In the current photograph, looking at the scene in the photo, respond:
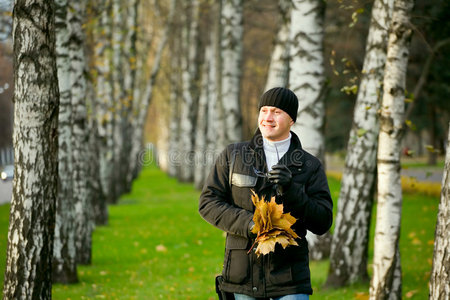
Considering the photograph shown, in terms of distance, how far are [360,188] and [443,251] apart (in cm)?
431

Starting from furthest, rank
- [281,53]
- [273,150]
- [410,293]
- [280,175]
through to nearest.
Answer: [281,53] < [410,293] < [273,150] < [280,175]

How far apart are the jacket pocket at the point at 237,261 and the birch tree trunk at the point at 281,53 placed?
8.90 m

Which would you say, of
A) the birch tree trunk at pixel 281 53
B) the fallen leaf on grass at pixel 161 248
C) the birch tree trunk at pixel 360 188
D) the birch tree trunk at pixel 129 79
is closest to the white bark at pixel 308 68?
the birch tree trunk at pixel 360 188

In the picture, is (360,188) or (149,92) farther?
(149,92)

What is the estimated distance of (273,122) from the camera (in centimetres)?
404

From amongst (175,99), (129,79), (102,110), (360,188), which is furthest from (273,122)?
(175,99)

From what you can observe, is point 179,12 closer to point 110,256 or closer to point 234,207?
point 110,256

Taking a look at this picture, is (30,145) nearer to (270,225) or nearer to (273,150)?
(273,150)

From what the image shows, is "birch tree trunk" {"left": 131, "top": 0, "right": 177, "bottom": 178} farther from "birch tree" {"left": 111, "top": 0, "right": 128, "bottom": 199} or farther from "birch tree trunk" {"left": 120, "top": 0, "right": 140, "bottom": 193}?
"birch tree" {"left": 111, "top": 0, "right": 128, "bottom": 199}

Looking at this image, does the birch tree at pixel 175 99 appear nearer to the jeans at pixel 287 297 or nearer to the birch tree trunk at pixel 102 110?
the birch tree trunk at pixel 102 110

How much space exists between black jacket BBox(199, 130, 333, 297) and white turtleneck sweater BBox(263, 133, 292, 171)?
0.14 feet

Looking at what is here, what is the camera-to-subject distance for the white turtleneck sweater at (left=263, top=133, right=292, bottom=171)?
408 cm

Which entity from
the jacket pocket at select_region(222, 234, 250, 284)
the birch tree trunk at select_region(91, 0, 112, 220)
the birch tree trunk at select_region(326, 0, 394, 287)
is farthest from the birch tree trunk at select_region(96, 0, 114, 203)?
the jacket pocket at select_region(222, 234, 250, 284)

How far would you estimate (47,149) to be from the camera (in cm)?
569
